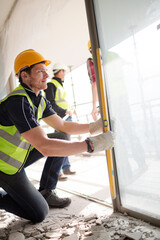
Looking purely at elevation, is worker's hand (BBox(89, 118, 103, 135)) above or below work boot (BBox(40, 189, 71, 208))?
above

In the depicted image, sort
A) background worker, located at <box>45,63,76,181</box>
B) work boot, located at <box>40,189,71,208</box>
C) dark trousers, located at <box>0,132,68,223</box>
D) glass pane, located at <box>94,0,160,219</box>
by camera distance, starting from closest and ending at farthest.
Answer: glass pane, located at <box>94,0,160,219</box>, dark trousers, located at <box>0,132,68,223</box>, work boot, located at <box>40,189,71,208</box>, background worker, located at <box>45,63,76,181</box>

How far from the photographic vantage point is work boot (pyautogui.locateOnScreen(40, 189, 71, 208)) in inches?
71.3

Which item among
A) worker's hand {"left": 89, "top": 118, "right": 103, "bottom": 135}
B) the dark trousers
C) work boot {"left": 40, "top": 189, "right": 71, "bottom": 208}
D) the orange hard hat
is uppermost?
the orange hard hat

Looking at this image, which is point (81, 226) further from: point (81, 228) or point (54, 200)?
point (54, 200)

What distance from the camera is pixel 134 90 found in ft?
4.26

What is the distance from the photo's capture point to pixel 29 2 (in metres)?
1.90

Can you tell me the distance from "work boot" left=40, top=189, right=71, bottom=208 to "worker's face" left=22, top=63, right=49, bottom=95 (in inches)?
36.7

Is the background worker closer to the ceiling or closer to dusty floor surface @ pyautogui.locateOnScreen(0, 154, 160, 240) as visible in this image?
the ceiling

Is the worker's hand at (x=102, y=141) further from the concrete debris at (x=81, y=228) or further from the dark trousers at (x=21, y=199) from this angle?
the dark trousers at (x=21, y=199)

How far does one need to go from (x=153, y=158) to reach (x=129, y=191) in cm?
35

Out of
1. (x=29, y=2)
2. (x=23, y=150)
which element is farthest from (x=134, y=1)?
(x=23, y=150)

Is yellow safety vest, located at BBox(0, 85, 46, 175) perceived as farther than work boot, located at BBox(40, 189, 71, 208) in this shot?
No

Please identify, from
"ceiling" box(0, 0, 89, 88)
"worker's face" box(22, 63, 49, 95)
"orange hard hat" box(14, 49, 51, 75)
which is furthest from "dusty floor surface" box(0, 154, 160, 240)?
"ceiling" box(0, 0, 89, 88)

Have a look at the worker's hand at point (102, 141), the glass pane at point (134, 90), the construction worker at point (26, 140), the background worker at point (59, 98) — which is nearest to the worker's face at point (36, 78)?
the construction worker at point (26, 140)
